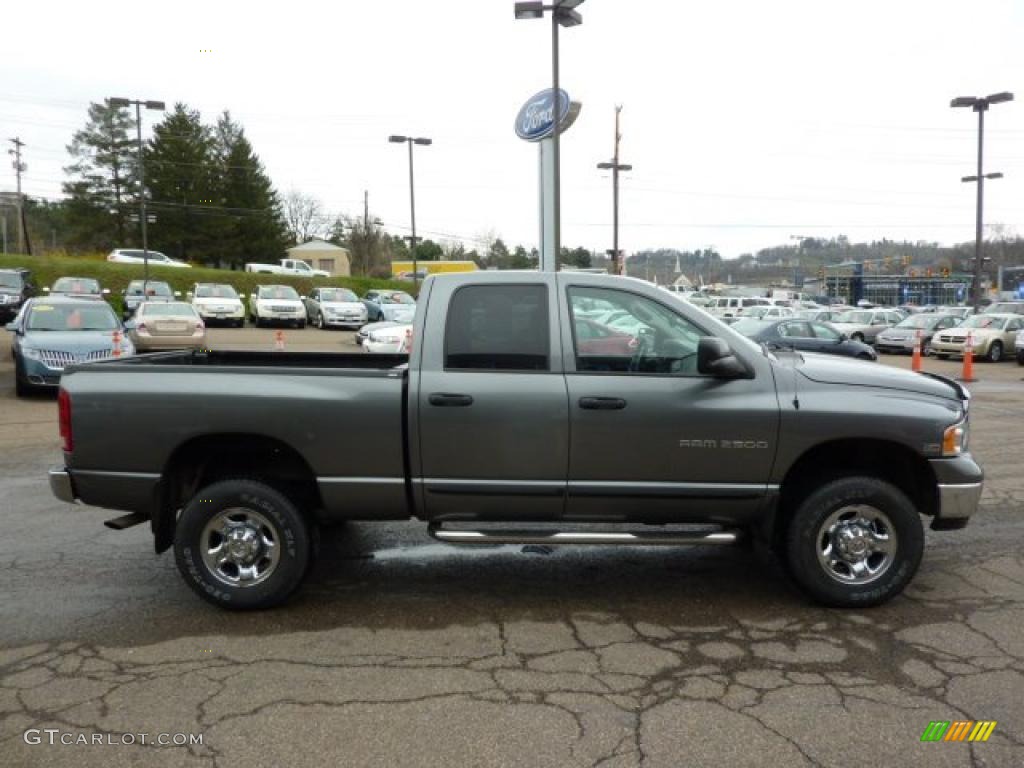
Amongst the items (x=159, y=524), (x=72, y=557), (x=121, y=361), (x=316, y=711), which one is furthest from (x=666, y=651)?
(x=72, y=557)

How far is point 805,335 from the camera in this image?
2066 cm

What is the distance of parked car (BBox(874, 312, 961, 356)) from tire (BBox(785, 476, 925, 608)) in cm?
2545

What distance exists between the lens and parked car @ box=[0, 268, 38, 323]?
25688 millimetres

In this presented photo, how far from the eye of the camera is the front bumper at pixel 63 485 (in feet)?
15.3

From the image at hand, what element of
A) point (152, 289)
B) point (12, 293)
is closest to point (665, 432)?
point (12, 293)

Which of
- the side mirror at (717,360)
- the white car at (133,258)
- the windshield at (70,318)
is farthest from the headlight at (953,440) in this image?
the white car at (133,258)

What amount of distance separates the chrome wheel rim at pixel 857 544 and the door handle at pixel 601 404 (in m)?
1.34

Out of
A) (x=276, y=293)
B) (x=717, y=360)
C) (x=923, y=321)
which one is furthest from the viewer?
(x=276, y=293)

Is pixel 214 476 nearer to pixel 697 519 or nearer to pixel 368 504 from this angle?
pixel 368 504

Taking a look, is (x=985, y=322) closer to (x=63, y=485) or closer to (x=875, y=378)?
(x=875, y=378)

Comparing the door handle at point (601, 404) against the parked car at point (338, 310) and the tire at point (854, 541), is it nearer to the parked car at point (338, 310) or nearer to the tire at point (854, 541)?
the tire at point (854, 541)

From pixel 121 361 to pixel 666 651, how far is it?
350 cm

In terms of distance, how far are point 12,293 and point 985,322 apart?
3012 cm

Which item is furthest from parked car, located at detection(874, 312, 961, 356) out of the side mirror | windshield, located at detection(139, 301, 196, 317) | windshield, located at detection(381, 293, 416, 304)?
the side mirror
